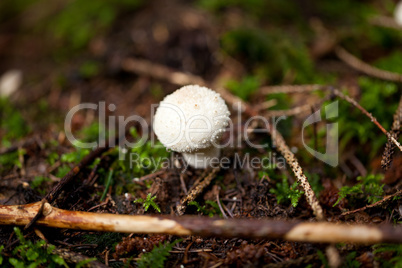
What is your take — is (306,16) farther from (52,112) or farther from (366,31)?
(52,112)

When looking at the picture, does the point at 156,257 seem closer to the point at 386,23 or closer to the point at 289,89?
the point at 289,89

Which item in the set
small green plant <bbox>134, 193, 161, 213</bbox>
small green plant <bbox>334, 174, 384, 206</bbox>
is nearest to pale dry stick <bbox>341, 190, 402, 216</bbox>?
small green plant <bbox>334, 174, 384, 206</bbox>

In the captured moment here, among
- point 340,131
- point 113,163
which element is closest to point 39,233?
point 113,163

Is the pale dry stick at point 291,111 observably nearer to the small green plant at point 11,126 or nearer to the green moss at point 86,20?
the small green plant at point 11,126

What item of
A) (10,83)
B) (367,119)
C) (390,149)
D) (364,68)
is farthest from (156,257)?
(10,83)

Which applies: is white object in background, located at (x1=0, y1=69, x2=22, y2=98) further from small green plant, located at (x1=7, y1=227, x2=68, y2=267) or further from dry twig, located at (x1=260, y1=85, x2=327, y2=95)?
dry twig, located at (x1=260, y1=85, x2=327, y2=95)

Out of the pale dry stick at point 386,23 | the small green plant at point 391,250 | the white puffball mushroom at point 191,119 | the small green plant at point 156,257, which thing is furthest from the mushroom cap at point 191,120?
the pale dry stick at point 386,23
